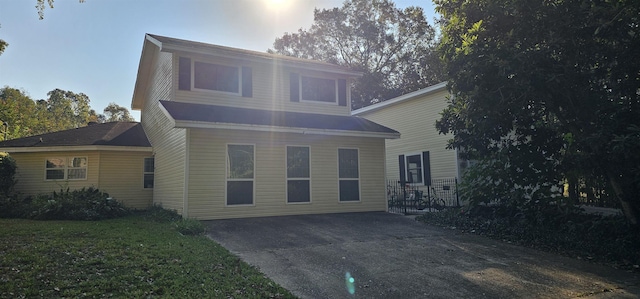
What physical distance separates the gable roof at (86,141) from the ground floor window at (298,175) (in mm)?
6765

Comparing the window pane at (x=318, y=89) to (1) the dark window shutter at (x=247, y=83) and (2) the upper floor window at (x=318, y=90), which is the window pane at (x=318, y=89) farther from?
(1) the dark window shutter at (x=247, y=83)

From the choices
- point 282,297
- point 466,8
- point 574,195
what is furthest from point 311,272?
point 574,195

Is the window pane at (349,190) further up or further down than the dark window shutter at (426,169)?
further down

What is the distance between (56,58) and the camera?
1182 centimetres

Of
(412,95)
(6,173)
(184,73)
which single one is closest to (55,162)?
(6,173)

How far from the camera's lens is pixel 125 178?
14.7 meters

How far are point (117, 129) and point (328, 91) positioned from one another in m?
10.0

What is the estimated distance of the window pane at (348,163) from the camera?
40.8 feet

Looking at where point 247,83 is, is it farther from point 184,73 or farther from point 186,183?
point 186,183

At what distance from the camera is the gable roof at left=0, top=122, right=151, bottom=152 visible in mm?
14109

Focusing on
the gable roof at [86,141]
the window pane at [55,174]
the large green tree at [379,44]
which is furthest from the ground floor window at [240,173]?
the large green tree at [379,44]

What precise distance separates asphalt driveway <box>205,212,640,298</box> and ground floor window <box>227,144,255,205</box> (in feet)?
4.38

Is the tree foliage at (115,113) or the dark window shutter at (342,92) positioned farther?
the tree foliage at (115,113)

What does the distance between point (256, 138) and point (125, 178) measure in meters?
6.93
